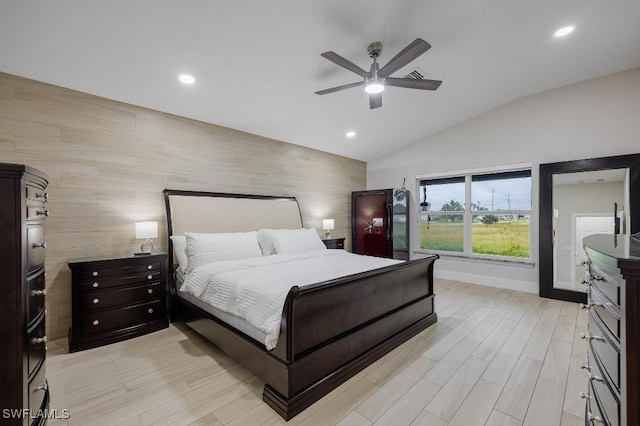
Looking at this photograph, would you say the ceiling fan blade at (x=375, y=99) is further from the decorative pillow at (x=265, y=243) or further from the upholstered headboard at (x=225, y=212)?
the upholstered headboard at (x=225, y=212)

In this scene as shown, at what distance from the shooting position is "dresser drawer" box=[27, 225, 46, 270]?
124 cm

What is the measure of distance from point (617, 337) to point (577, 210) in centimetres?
411

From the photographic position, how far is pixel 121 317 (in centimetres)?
278

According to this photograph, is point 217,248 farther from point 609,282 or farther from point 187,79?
point 609,282

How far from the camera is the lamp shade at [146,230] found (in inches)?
120

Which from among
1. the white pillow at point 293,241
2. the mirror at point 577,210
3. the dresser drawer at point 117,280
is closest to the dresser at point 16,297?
the dresser drawer at point 117,280

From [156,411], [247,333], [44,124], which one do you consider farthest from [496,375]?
[44,124]

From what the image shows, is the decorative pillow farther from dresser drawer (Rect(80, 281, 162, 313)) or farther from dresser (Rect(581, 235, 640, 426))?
dresser (Rect(581, 235, 640, 426))

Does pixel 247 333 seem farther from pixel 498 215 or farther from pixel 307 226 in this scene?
pixel 498 215

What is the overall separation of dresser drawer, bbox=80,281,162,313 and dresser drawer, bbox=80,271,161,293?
0.14 ft

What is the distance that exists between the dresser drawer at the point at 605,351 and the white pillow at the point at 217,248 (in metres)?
2.99

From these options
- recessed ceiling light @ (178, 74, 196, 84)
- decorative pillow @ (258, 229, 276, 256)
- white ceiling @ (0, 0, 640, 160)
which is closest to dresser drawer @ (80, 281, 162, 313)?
decorative pillow @ (258, 229, 276, 256)

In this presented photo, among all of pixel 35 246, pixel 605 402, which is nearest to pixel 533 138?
pixel 605 402

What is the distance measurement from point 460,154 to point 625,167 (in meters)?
2.15
